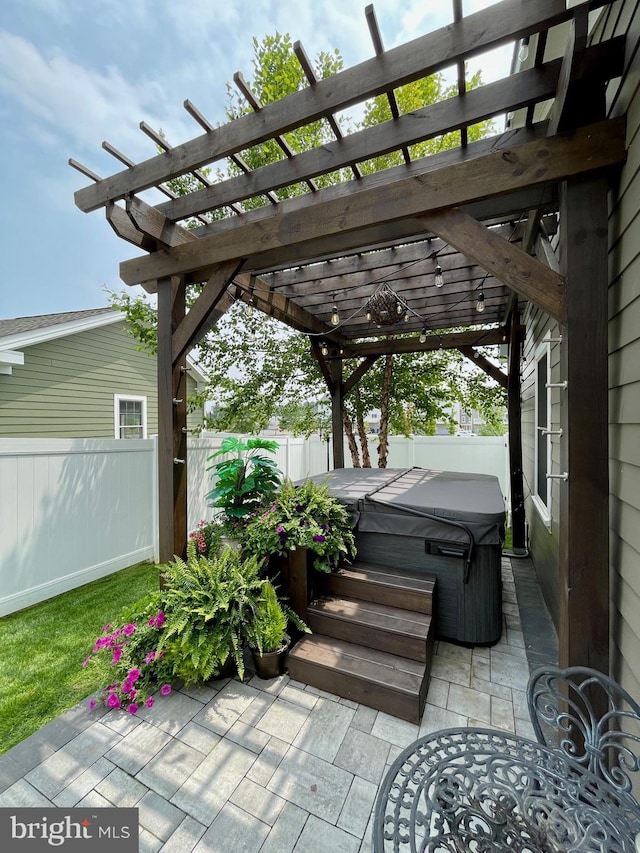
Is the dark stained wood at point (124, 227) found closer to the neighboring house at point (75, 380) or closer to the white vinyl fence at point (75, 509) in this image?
the white vinyl fence at point (75, 509)

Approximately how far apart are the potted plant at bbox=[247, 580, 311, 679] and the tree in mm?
4413

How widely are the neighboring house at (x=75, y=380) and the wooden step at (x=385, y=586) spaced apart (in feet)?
16.2

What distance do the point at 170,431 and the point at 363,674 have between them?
2195 millimetres

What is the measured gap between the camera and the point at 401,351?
5.41m

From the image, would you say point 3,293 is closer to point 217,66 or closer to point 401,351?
point 217,66

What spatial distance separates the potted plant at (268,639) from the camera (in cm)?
232

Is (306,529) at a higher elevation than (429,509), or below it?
below

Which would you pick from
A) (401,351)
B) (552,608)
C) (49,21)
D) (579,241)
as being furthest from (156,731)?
(49,21)

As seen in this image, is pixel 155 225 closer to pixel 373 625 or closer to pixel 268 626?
pixel 268 626

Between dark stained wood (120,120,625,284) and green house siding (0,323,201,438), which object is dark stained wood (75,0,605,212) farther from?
green house siding (0,323,201,438)

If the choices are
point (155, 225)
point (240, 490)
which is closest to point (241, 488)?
point (240, 490)

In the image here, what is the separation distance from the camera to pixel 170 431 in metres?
2.87

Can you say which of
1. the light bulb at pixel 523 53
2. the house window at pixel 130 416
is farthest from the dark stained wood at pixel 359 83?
the house window at pixel 130 416

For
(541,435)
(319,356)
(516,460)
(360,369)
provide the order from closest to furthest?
(541,435)
(516,460)
(319,356)
(360,369)
